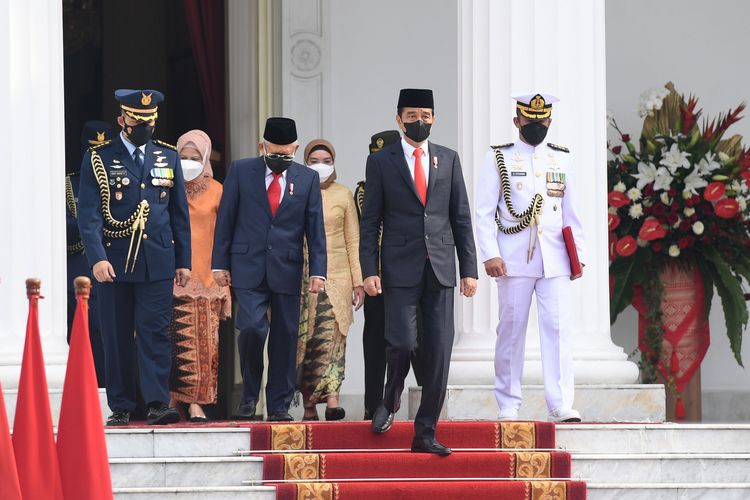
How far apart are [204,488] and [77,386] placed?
1655mm

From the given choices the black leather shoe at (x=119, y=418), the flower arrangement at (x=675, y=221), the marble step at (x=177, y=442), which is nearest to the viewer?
the marble step at (x=177, y=442)

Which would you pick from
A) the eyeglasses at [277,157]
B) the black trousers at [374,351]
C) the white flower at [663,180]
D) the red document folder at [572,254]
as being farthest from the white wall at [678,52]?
the eyeglasses at [277,157]

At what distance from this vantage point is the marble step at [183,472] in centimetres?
930

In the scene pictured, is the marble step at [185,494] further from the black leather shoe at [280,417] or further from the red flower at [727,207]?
the red flower at [727,207]

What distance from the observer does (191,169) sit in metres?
11.5

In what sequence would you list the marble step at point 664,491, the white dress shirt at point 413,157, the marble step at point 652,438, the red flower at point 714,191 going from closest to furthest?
the marble step at point 664,491
the white dress shirt at point 413,157
the marble step at point 652,438
the red flower at point 714,191

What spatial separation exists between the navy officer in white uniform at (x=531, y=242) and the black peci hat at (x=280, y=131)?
3.86 feet

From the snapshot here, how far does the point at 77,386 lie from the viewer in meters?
7.57

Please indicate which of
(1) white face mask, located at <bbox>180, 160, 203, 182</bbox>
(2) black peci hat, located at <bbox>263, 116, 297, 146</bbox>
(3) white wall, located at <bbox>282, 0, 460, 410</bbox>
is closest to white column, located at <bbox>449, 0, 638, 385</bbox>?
(2) black peci hat, located at <bbox>263, 116, 297, 146</bbox>

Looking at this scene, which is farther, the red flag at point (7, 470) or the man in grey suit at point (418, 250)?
the man in grey suit at point (418, 250)

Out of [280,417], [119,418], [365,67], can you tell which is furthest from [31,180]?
[365,67]

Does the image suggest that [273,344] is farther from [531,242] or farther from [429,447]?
[531,242]

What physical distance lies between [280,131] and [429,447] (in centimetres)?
228

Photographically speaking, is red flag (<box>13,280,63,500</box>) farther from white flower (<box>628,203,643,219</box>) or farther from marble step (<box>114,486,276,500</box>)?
white flower (<box>628,203,643,219</box>)
